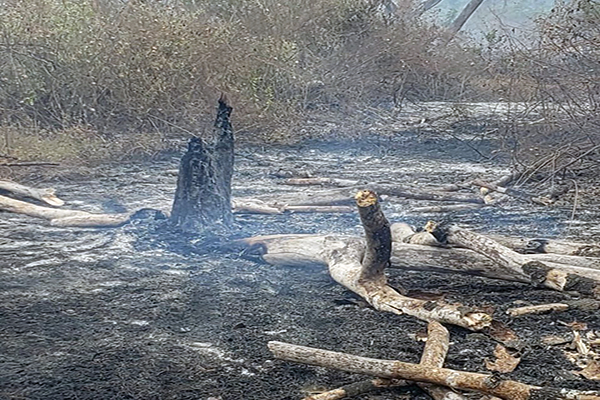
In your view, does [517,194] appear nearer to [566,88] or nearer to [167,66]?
[566,88]

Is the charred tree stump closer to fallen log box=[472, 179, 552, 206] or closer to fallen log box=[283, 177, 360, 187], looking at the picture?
fallen log box=[283, 177, 360, 187]

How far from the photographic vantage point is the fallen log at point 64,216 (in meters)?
7.34

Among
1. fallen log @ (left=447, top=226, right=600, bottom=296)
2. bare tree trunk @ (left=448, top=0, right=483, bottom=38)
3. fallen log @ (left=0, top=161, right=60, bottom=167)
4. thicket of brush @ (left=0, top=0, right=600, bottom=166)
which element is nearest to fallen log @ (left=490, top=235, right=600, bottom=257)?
fallen log @ (left=447, top=226, right=600, bottom=296)

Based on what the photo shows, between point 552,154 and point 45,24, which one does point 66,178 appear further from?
point 552,154

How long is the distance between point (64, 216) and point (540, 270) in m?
4.78

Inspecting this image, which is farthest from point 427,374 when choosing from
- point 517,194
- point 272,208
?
point 517,194

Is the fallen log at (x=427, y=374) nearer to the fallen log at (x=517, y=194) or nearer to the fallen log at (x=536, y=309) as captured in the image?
the fallen log at (x=536, y=309)

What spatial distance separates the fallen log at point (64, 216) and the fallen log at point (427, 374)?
375cm

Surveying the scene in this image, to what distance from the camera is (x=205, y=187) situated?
699 cm

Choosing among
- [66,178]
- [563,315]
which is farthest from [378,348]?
[66,178]

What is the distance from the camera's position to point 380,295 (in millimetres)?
4879

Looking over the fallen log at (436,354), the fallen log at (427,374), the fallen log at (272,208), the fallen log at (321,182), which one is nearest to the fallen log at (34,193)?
the fallen log at (272,208)

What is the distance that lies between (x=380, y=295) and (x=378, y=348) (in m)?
0.69

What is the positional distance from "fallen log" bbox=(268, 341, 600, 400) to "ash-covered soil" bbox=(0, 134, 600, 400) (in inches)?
→ 4.3
